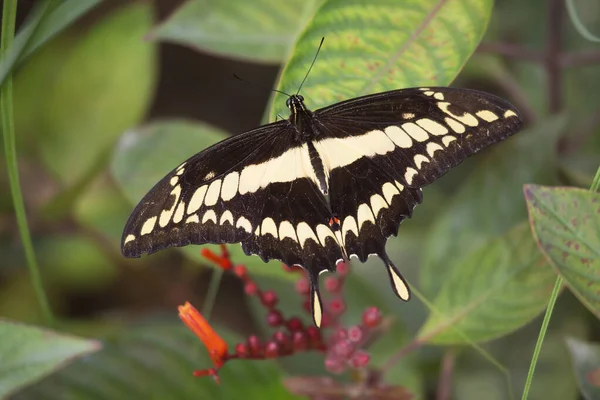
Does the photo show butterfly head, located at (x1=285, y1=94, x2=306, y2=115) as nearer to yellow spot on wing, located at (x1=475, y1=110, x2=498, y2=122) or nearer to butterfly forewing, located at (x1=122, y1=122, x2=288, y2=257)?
butterfly forewing, located at (x1=122, y1=122, x2=288, y2=257)

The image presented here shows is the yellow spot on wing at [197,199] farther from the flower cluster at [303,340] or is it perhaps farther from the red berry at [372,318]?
the red berry at [372,318]

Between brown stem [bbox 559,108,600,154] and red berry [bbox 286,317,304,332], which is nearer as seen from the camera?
red berry [bbox 286,317,304,332]

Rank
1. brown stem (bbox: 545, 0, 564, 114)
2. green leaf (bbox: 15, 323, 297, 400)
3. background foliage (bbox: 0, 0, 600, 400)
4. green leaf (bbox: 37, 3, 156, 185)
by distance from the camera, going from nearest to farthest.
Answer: background foliage (bbox: 0, 0, 600, 400) → green leaf (bbox: 15, 323, 297, 400) → brown stem (bbox: 545, 0, 564, 114) → green leaf (bbox: 37, 3, 156, 185)

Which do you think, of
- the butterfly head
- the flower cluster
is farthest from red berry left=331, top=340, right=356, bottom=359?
the butterfly head

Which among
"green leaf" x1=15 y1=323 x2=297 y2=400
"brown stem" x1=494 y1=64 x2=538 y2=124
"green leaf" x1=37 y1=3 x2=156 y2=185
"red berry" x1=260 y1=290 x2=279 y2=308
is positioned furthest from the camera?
"green leaf" x1=37 y1=3 x2=156 y2=185

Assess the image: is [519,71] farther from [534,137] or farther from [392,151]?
[392,151]

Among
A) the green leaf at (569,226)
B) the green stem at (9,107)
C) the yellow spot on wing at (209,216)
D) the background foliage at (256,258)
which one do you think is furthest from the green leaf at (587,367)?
the green stem at (9,107)
